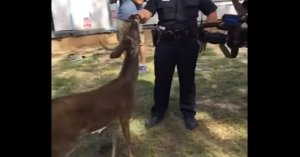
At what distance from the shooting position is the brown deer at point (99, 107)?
2.33 m

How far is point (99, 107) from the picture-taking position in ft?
9.25

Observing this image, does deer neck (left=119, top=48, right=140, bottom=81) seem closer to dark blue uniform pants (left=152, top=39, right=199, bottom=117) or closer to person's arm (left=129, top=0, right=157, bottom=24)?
person's arm (left=129, top=0, right=157, bottom=24)

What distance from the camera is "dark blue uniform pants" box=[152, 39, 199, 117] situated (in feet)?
13.0

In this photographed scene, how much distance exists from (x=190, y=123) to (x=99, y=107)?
174 centimetres

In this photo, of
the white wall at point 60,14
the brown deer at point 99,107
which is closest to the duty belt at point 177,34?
the brown deer at point 99,107

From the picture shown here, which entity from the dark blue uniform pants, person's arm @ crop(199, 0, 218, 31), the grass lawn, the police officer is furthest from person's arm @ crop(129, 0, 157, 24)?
the grass lawn
